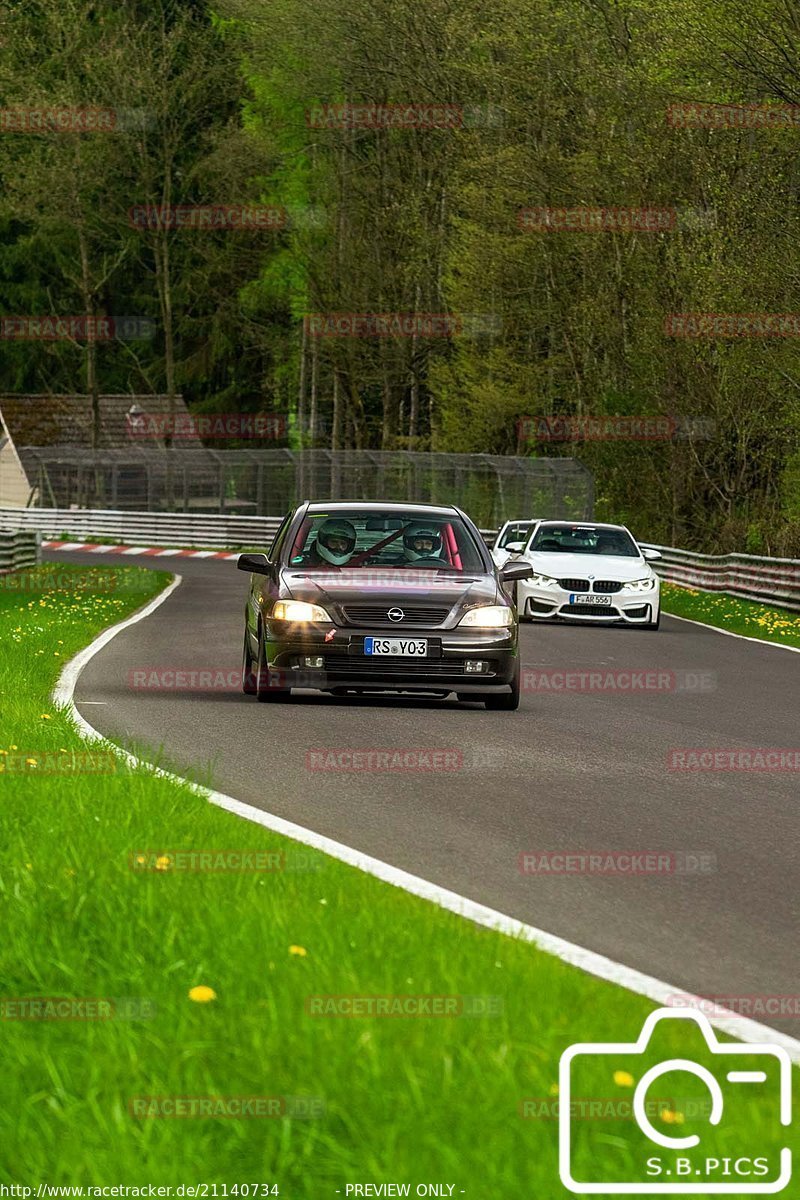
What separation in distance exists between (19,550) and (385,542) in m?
27.2

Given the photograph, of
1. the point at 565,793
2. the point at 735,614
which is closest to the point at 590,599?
the point at 735,614

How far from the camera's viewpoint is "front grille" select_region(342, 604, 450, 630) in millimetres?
14930

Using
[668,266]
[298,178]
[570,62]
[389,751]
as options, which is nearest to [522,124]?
[570,62]

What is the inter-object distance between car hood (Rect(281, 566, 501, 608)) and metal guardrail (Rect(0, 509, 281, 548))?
41.8m

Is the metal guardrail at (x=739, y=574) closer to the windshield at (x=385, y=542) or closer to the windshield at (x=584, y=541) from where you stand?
the windshield at (x=584, y=541)

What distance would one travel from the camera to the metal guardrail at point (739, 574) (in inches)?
1283

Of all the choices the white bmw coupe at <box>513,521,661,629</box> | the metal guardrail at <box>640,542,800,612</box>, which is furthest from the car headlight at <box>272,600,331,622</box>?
the metal guardrail at <box>640,542,800,612</box>

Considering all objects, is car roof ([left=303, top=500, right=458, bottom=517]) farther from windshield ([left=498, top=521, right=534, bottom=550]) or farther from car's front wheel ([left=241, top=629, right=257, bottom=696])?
windshield ([left=498, top=521, right=534, bottom=550])

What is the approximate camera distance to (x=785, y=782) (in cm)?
1148

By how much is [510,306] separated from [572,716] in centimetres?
3694

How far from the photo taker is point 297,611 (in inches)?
591

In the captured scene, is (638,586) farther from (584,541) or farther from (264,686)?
(264,686)

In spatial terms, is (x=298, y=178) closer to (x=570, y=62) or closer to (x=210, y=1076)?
(x=570, y=62)

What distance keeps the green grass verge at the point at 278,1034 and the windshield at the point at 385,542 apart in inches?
302
